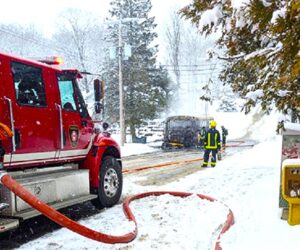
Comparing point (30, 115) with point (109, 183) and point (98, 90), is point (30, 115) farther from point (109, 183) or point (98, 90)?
point (109, 183)

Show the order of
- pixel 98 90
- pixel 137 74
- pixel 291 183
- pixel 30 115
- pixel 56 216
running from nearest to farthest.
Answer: pixel 56 216 < pixel 291 183 < pixel 30 115 < pixel 98 90 < pixel 137 74

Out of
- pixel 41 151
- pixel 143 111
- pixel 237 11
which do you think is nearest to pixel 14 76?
pixel 41 151

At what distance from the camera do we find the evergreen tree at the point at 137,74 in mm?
30688

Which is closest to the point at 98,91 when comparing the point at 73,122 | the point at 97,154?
the point at 73,122

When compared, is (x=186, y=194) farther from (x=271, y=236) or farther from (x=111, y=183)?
Answer: (x=271, y=236)

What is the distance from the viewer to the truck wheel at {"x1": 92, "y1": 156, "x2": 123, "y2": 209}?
746 centimetres

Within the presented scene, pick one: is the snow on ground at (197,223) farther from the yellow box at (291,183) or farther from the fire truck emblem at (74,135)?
the fire truck emblem at (74,135)

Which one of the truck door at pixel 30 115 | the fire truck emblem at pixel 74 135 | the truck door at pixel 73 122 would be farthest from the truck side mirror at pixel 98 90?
the truck door at pixel 30 115

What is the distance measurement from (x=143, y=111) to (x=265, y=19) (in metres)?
27.0

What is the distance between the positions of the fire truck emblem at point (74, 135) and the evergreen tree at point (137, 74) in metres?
22.3

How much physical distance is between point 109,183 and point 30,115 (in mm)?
2396

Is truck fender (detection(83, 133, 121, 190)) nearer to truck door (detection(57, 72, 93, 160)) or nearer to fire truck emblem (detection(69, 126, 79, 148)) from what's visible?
truck door (detection(57, 72, 93, 160))

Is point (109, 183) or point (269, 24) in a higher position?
point (269, 24)

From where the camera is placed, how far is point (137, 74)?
100 ft
